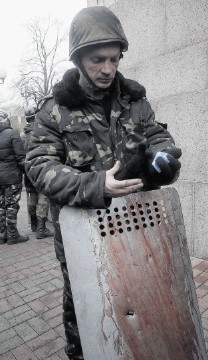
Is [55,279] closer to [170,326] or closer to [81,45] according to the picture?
[170,326]

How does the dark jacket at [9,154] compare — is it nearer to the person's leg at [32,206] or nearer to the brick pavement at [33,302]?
the person's leg at [32,206]

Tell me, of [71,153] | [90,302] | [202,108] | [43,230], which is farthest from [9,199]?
[90,302]

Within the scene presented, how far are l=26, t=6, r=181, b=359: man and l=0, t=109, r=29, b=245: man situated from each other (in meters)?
3.39

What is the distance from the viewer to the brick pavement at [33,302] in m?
2.52

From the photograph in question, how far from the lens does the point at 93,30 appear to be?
5.23ft

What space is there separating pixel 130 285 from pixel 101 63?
1.15 meters

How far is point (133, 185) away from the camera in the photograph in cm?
134

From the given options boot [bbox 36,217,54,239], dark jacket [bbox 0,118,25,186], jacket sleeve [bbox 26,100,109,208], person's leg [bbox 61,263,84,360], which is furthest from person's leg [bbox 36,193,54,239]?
jacket sleeve [bbox 26,100,109,208]

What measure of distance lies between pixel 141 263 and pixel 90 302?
0.91 feet

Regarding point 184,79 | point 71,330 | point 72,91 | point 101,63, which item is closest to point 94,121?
point 72,91

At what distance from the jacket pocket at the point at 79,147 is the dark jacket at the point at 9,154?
3.52 m

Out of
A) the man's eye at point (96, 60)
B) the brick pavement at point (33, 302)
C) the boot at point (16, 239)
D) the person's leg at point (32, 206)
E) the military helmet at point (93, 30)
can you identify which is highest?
the military helmet at point (93, 30)

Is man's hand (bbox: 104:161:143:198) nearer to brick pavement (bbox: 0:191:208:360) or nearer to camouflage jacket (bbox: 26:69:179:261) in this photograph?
camouflage jacket (bbox: 26:69:179:261)

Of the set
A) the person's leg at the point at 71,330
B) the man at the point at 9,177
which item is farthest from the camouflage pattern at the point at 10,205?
the person's leg at the point at 71,330
